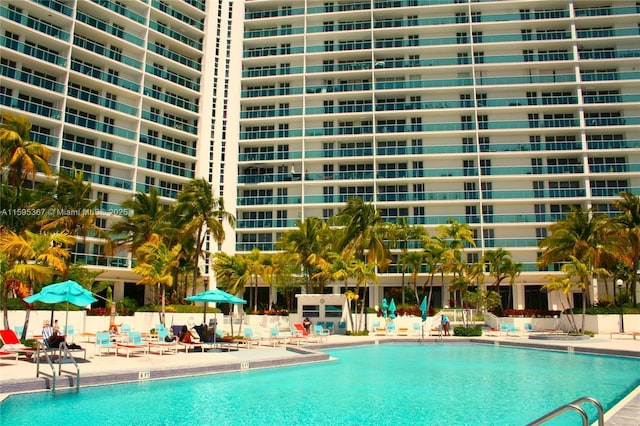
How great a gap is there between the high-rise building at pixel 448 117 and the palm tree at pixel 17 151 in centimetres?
2816

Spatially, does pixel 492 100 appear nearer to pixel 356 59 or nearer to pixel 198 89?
pixel 356 59

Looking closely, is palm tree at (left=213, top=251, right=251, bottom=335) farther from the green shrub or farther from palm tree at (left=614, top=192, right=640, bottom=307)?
palm tree at (left=614, top=192, right=640, bottom=307)

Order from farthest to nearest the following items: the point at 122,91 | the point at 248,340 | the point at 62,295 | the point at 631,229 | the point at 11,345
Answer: the point at 122,91, the point at 631,229, the point at 248,340, the point at 11,345, the point at 62,295

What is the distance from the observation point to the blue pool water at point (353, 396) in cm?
1179

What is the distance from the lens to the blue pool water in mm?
11789

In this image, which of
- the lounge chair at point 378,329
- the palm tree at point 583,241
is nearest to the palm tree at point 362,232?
the lounge chair at point 378,329

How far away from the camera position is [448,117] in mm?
58250

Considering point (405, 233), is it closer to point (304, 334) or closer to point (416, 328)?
point (416, 328)

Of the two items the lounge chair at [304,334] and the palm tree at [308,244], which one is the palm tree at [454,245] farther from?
the lounge chair at [304,334]

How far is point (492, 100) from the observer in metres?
57.6

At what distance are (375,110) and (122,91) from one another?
87.0 feet

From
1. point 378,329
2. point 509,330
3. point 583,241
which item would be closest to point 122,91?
point 378,329

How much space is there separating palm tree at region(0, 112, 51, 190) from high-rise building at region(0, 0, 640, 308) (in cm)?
1675

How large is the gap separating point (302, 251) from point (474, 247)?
1847 cm
